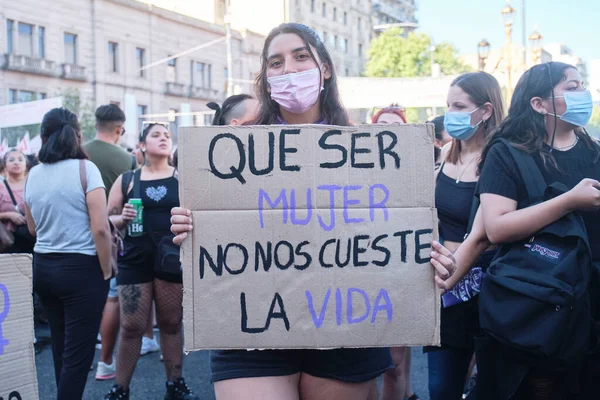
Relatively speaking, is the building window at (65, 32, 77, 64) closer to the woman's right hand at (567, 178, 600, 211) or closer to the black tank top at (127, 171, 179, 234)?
the black tank top at (127, 171, 179, 234)

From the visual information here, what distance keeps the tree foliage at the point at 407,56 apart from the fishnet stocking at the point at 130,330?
46.0 metres

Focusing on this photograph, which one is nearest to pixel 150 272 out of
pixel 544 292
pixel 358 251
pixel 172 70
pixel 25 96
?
pixel 358 251

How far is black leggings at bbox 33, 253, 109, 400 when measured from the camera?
399 centimetres

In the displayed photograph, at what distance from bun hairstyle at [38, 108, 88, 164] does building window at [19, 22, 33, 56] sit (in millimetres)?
34818

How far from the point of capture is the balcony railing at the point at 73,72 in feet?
123

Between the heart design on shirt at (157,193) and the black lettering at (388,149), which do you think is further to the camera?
the heart design on shirt at (157,193)

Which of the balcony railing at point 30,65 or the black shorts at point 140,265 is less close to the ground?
the balcony railing at point 30,65

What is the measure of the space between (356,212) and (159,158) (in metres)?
3.09

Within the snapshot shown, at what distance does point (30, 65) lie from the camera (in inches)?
1399

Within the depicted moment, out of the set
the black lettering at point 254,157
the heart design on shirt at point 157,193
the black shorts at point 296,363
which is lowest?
the black shorts at point 296,363

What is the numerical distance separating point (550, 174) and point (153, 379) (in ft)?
12.9

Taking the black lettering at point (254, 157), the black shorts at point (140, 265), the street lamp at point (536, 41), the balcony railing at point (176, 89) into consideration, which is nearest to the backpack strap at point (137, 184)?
the black shorts at point (140, 265)

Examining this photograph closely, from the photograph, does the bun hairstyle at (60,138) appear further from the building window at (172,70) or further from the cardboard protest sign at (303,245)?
the building window at (172,70)

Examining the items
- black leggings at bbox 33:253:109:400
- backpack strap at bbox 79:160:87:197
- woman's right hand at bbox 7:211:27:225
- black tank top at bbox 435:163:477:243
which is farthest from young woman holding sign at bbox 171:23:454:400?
woman's right hand at bbox 7:211:27:225
